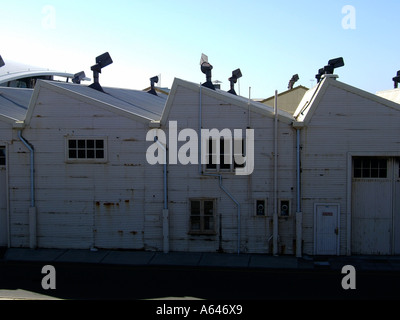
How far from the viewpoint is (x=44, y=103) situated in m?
18.1

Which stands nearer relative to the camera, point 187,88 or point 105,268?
point 105,268

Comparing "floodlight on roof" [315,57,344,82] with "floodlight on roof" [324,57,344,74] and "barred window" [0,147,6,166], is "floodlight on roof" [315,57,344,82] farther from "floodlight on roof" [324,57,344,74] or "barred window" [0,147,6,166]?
"barred window" [0,147,6,166]

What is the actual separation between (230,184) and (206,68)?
616 centimetres

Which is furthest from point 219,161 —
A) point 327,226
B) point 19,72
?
point 19,72

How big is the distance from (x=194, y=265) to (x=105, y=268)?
273 centimetres

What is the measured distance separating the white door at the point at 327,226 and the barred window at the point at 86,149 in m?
7.46

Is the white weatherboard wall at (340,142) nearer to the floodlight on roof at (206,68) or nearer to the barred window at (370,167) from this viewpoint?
the barred window at (370,167)

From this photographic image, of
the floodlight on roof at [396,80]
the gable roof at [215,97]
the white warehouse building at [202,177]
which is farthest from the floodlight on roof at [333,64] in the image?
the floodlight on roof at [396,80]

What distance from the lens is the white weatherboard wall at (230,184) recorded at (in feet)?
57.0

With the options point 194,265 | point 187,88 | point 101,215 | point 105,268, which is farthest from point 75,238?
point 187,88

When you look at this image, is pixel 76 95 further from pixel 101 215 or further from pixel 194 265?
pixel 194 265

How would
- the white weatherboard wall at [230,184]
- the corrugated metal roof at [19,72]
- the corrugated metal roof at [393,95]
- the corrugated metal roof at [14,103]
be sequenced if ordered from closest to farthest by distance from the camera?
the white weatherboard wall at [230,184] → the corrugated metal roof at [14,103] → the corrugated metal roof at [393,95] → the corrugated metal roof at [19,72]

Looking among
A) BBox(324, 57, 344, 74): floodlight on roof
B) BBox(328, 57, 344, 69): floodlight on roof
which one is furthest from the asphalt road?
BBox(328, 57, 344, 69): floodlight on roof

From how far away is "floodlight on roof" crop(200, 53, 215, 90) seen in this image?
2153 centimetres
